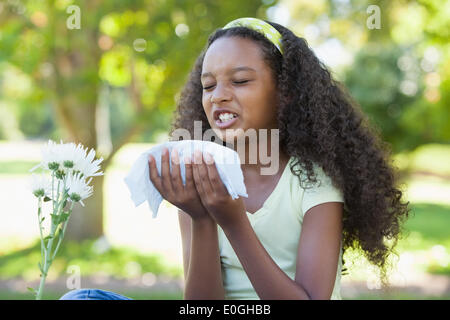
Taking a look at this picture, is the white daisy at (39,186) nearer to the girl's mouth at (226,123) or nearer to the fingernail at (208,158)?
the fingernail at (208,158)

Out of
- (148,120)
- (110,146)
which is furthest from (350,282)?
(110,146)

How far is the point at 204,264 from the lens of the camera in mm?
1882

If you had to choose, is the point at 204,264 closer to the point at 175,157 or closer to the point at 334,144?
the point at 175,157

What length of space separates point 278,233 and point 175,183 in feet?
2.21

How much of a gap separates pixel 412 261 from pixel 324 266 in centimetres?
Answer: 659

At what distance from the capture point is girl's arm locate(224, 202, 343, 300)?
173 cm

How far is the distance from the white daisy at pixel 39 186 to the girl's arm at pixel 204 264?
19.1 inches

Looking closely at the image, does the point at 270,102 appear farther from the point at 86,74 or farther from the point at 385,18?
the point at 385,18

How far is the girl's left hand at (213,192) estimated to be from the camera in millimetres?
1589

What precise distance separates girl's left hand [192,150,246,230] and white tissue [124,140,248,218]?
0.02 m

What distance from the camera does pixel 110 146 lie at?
27.2 feet

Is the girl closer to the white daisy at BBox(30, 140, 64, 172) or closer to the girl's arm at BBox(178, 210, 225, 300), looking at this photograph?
the girl's arm at BBox(178, 210, 225, 300)

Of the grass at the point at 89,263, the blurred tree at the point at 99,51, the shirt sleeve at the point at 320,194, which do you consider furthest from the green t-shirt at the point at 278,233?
the grass at the point at 89,263
